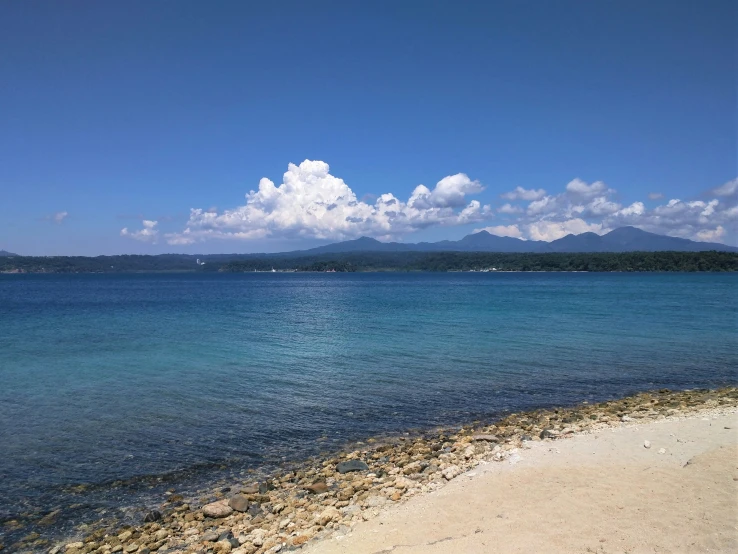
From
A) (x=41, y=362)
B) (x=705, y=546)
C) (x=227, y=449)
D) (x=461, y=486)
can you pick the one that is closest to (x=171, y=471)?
(x=227, y=449)

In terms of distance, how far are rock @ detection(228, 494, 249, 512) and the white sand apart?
243cm

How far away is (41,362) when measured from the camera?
85.9ft

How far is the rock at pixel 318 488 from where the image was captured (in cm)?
1045

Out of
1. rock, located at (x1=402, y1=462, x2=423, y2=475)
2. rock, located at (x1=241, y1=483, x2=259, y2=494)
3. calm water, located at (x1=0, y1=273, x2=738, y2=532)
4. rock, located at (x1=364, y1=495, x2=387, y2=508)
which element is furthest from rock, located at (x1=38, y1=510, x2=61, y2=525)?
rock, located at (x1=402, y1=462, x2=423, y2=475)

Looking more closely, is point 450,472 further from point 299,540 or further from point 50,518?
point 50,518

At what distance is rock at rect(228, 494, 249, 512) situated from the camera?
386 inches

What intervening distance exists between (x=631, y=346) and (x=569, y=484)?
22.7 metres

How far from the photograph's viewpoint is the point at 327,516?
8.98m

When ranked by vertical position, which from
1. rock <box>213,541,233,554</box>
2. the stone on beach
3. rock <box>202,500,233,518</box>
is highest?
rock <box>213,541,233,554</box>

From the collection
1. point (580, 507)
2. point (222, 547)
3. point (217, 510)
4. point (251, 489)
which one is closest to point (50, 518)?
point (217, 510)

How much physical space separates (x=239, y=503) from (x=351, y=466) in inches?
109

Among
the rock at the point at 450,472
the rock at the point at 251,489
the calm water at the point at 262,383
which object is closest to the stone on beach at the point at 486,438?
the calm water at the point at 262,383

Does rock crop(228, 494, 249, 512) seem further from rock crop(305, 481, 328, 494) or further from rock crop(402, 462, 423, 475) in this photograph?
rock crop(402, 462, 423, 475)

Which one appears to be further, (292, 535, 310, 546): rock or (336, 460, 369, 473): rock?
(336, 460, 369, 473): rock
